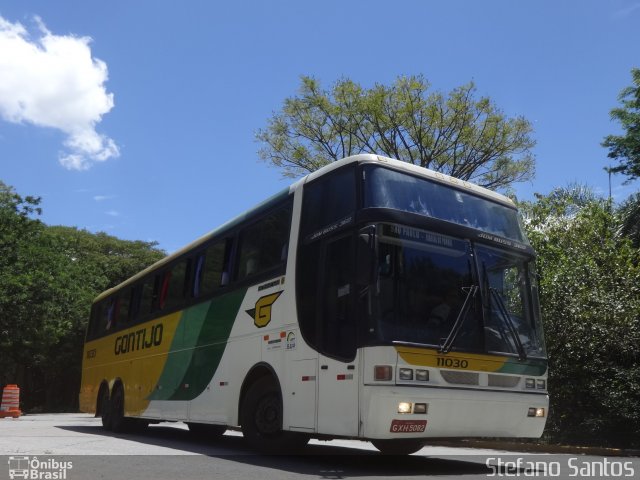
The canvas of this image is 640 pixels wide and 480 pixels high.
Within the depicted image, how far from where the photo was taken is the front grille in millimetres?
7582

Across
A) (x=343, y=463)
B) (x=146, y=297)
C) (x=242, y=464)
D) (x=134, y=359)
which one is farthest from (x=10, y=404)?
(x=343, y=463)

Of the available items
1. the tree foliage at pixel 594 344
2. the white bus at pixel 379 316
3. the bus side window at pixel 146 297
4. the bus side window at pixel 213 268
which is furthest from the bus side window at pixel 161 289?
the tree foliage at pixel 594 344

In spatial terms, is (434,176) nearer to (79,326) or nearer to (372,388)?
(372,388)

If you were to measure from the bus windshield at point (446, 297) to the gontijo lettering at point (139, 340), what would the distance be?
23.5ft

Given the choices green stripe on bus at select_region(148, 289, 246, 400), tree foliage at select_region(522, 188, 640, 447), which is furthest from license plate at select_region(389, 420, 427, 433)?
tree foliage at select_region(522, 188, 640, 447)

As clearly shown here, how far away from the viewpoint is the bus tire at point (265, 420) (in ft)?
29.3

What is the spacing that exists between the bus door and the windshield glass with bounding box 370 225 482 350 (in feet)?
1.37

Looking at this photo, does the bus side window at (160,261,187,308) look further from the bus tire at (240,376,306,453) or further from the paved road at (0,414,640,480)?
the bus tire at (240,376,306,453)

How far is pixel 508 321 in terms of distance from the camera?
8.29 m

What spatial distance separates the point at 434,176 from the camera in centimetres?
882

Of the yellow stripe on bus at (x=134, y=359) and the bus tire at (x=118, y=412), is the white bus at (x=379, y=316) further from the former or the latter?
the bus tire at (x=118, y=412)

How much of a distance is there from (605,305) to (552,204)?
563 cm

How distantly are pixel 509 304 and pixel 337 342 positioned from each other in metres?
2.30

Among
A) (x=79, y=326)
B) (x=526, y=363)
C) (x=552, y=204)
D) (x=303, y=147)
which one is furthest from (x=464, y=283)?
(x=79, y=326)
